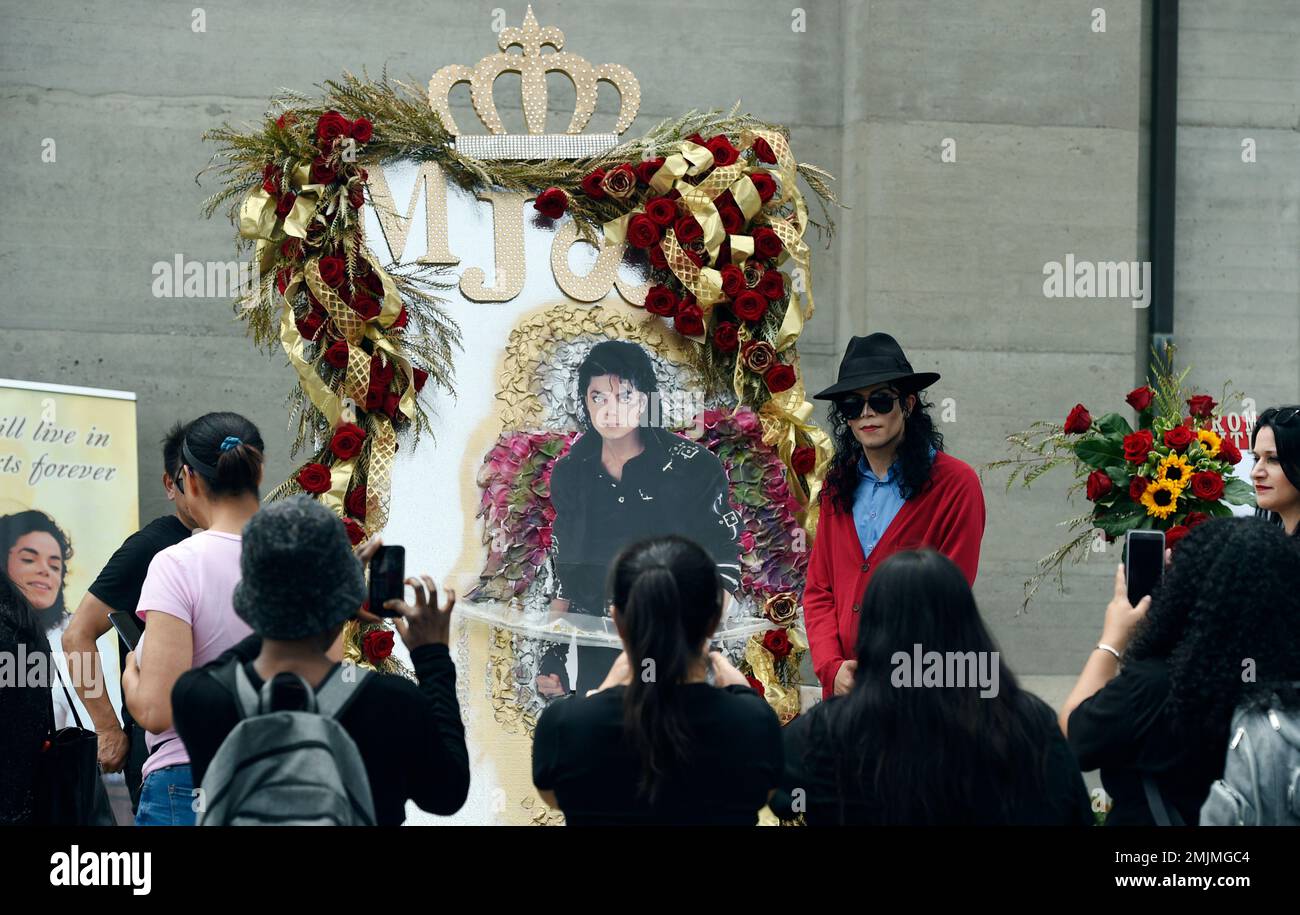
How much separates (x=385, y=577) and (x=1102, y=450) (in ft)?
8.66

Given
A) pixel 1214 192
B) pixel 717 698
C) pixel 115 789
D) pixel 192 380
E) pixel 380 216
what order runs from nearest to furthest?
pixel 717 698
pixel 380 216
pixel 115 789
pixel 192 380
pixel 1214 192

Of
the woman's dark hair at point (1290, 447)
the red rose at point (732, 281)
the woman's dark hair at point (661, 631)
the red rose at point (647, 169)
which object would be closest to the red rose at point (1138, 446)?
the woman's dark hair at point (1290, 447)

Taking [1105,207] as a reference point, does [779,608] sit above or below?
below

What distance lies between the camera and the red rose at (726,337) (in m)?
4.71

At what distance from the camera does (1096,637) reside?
7562 millimetres

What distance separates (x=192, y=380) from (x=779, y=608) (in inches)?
149

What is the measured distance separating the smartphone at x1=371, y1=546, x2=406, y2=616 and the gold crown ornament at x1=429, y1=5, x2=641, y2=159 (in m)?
1.96

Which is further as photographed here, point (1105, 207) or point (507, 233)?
point (1105, 207)

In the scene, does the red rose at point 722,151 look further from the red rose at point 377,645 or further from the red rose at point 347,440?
the red rose at point 377,645

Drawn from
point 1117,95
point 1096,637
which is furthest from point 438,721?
point 1117,95

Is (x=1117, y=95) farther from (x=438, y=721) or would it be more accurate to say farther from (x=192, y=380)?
(x=438, y=721)

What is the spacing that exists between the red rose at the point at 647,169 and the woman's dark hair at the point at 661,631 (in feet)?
7.21

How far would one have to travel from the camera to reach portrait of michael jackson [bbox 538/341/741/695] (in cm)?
456

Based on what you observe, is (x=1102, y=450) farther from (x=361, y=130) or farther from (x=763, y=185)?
(x=361, y=130)
